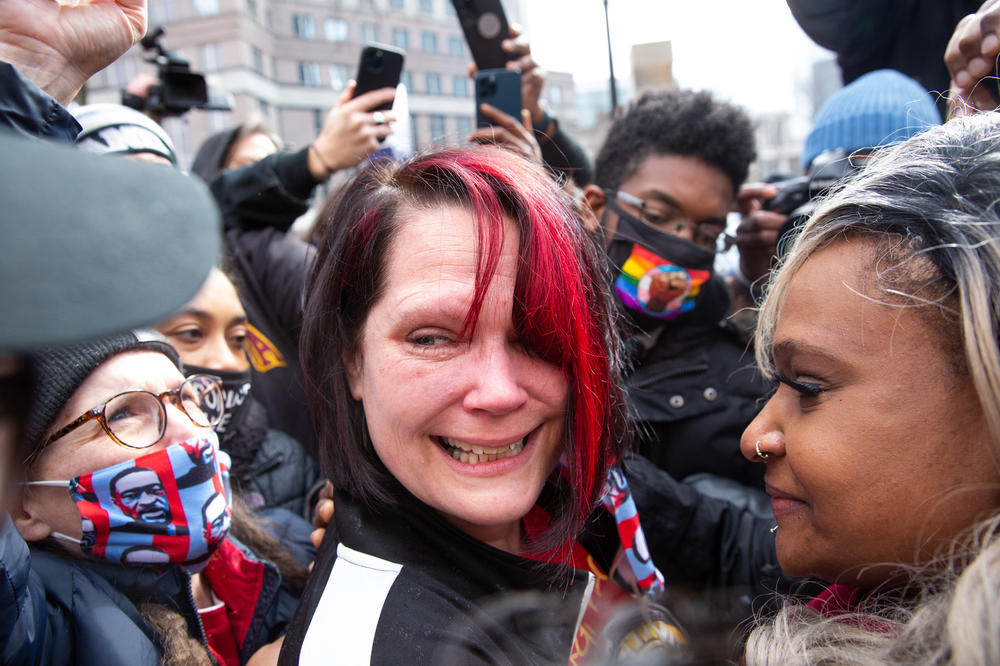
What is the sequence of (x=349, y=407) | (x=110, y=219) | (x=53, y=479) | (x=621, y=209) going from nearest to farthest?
(x=110, y=219), (x=53, y=479), (x=349, y=407), (x=621, y=209)

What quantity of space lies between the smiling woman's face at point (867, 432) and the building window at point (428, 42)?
22.3m

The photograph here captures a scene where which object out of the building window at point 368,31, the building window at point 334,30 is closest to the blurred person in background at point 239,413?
the building window at point 334,30

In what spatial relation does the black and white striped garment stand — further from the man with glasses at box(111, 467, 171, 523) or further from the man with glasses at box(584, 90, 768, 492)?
the man with glasses at box(584, 90, 768, 492)

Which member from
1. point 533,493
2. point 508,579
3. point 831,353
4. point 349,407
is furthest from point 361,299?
point 831,353

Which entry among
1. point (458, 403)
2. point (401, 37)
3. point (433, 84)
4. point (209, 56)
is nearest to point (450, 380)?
point (458, 403)

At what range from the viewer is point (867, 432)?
41.2 inches

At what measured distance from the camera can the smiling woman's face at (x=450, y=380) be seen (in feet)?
4.23

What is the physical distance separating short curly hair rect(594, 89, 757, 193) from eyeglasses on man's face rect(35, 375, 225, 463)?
77.6 inches

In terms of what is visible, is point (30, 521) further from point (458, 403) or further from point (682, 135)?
point (682, 135)

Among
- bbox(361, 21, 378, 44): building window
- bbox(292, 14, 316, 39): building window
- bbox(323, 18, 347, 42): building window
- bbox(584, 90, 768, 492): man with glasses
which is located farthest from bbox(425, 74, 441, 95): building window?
bbox(584, 90, 768, 492): man with glasses

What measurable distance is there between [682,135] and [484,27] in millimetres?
948

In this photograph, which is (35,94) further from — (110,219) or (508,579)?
(508,579)

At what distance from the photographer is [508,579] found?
54.6 inches

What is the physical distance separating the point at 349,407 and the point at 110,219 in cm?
118
